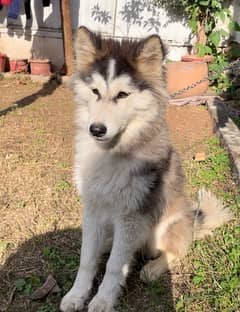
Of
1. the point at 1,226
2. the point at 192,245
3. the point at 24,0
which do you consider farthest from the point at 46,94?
the point at 192,245

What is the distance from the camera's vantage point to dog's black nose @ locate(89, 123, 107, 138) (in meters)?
2.04

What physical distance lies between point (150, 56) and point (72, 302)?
1451 millimetres

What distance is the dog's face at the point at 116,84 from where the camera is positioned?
6.89 ft

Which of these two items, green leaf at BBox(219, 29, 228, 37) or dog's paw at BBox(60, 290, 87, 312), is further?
green leaf at BBox(219, 29, 228, 37)

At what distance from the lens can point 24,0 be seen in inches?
286

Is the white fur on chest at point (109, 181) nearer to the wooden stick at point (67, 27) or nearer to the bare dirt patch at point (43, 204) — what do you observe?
the bare dirt patch at point (43, 204)

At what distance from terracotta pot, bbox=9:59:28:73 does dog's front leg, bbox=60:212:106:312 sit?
5.84 meters

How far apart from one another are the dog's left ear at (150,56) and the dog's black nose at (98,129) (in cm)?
40

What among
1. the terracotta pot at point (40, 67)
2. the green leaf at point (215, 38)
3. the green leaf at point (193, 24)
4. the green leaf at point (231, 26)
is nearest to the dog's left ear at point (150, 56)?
the green leaf at point (215, 38)

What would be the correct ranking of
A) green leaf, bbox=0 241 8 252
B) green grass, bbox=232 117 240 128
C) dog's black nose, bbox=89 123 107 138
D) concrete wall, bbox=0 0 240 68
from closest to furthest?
dog's black nose, bbox=89 123 107 138
green leaf, bbox=0 241 8 252
green grass, bbox=232 117 240 128
concrete wall, bbox=0 0 240 68

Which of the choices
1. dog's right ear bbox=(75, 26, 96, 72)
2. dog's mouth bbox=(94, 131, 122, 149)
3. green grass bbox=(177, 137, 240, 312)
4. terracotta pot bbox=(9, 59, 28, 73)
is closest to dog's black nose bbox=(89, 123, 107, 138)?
dog's mouth bbox=(94, 131, 122, 149)

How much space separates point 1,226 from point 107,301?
109 cm

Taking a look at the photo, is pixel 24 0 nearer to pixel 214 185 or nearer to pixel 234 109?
pixel 234 109

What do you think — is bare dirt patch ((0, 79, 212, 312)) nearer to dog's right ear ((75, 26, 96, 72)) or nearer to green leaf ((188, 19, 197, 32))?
dog's right ear ((75, 26, 96, 72))
